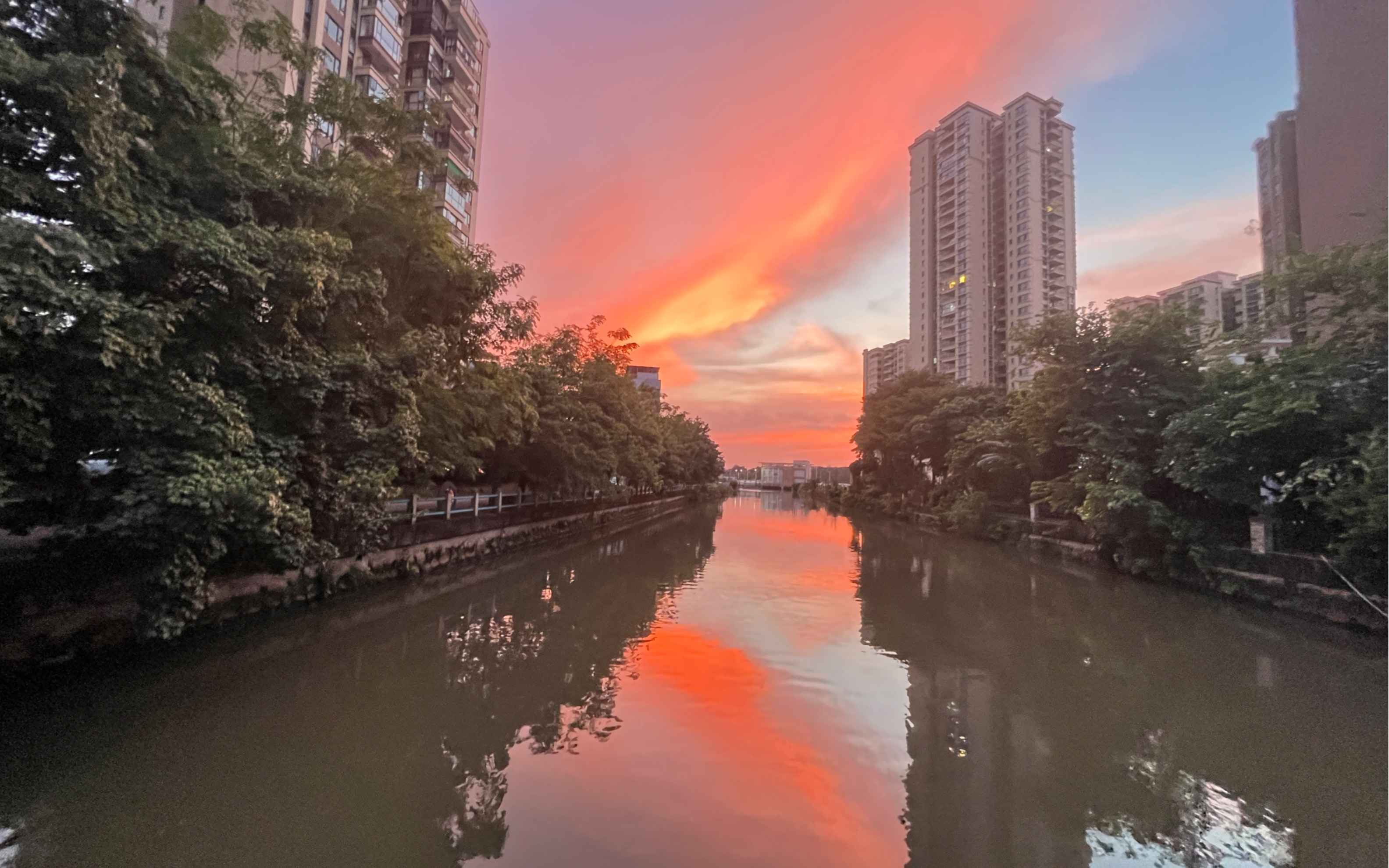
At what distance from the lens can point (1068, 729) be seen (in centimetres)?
490

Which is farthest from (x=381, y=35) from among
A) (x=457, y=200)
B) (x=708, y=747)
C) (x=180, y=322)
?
(x=708, y=747)

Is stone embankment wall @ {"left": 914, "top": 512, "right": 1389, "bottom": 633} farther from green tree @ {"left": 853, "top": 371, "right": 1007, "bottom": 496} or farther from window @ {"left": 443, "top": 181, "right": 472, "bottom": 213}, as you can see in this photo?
window @ {"left": 443, "top": 181, "right": 472, "bottom": 213}

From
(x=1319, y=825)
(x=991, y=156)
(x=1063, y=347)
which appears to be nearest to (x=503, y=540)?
(x=1063, y=347)

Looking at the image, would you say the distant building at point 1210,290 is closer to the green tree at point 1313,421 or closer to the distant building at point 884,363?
the green tree at point 1313,421

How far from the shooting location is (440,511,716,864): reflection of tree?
3.85 metres

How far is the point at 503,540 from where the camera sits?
49.3ft

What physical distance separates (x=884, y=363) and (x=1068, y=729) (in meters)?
72.2

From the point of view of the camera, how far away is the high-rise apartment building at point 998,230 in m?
45.3

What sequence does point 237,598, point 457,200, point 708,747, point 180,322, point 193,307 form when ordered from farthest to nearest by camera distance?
point 457,200 < point 237,598 < point 180,322 < point 193,307 < point 708,747

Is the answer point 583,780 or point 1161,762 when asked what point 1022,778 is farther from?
point 583,780

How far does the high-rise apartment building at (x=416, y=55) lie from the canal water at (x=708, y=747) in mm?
15080

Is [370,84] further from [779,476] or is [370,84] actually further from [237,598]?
[779,476]

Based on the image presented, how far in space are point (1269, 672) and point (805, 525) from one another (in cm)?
2250

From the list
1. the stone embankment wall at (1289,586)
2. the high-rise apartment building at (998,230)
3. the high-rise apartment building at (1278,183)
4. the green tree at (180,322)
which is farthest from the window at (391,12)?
the high-rise apartment building at (998,230)
